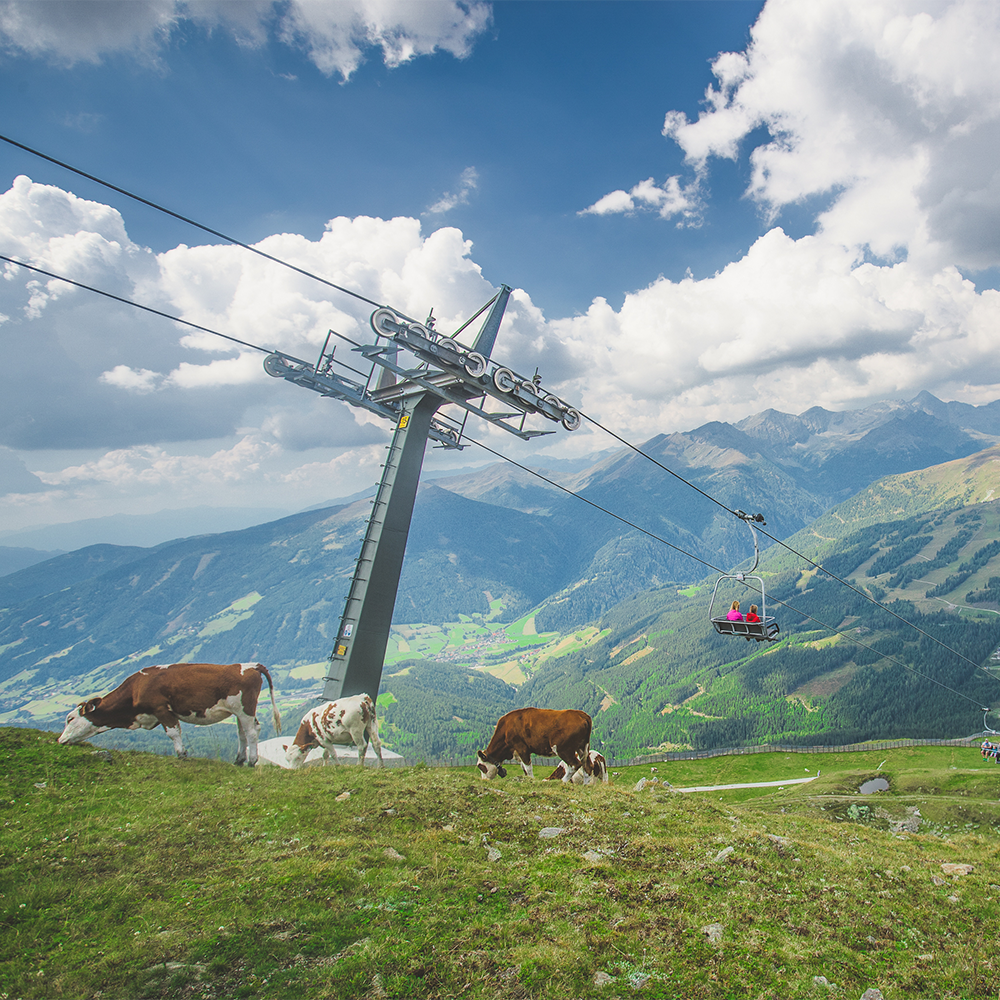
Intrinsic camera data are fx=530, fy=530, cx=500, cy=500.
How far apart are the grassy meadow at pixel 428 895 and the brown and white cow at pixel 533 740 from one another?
643 centimetres

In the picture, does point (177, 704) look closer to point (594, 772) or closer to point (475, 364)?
point (475, 364)

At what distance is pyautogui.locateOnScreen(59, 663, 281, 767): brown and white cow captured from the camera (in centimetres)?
1546

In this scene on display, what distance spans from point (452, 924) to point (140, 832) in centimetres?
711

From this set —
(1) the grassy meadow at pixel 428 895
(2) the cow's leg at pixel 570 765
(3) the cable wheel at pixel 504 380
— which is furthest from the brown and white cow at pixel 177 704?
(3) the cable wheel at pixel 504 380

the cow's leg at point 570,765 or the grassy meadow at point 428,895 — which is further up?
the grassy meadow at point 428,895

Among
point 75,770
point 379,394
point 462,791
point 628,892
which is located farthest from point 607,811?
point 379,394

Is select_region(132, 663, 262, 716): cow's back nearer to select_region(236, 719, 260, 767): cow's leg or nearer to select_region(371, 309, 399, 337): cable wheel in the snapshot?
select_region(236, 719, 260, 767): cow's leg

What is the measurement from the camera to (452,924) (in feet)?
29.1

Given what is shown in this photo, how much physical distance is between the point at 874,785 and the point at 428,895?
8922 centimetres

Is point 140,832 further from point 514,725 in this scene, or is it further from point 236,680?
point 514,725

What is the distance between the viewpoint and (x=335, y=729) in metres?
19.3

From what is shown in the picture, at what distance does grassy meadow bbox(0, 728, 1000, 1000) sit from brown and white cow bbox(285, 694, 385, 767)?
2.84 meters

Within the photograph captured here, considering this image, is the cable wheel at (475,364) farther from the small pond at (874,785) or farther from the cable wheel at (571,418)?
the small pond at (874,785)

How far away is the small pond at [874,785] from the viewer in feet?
236
